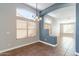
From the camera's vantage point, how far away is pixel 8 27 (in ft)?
7.21

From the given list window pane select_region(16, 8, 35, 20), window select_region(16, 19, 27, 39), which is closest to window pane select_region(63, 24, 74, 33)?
window pane select_region(16, 8, 35, 20)

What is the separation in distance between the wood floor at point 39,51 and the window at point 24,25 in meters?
0.28

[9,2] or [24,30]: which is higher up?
[9,2]

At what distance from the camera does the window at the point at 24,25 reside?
220 centimetres

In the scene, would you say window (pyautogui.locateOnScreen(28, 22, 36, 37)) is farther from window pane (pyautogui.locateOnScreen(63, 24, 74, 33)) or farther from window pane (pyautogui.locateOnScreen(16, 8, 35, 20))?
window pane (pyautogui.locateOnScreen(63, 24, 74, 33))

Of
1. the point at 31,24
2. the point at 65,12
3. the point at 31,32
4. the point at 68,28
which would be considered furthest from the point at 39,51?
the point at 65,12

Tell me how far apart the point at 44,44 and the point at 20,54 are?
0.63m

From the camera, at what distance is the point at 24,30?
2244 millimetres

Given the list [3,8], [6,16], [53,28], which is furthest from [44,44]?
[3,8]

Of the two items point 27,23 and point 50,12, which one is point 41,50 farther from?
point 50,12

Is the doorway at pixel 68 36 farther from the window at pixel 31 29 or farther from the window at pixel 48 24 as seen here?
→ the window at pixel 31 29

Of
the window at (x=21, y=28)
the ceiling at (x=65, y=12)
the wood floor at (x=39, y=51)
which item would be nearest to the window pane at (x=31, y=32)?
the window at (x=21, y=28)

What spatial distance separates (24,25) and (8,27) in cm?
38

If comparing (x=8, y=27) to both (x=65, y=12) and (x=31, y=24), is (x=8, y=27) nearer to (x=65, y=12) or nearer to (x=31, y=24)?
(x=31, y=24)
